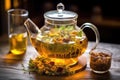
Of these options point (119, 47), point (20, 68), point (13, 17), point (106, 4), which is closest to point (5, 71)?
point (20, 68)

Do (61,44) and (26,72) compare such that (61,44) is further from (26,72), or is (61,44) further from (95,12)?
(95,12)

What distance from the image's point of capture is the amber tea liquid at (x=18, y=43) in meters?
1.38

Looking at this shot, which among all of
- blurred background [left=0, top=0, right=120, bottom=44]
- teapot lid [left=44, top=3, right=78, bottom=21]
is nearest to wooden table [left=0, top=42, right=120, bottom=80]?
teapot lid [left=44, top=3, right=78, bottom=21]

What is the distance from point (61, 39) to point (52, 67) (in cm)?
11

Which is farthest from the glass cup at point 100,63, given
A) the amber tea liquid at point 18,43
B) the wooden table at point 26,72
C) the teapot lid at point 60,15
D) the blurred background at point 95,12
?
the blurred background at point 95,12

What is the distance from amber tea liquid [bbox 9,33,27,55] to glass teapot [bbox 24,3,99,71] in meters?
0.11

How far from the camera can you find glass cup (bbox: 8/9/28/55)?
1.38 m

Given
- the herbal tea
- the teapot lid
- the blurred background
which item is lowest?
the blurred background

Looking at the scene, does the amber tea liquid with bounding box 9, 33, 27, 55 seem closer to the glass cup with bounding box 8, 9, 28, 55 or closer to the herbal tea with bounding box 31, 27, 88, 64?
the glass cup with bounding box 8, 9, 28, 55

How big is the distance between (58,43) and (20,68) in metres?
0.19

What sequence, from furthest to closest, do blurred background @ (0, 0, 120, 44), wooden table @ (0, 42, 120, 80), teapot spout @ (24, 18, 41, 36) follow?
blurred background @ (0, 0, 120, 44) → teapot spout @ (24, 18, 41, 36) → wooden table @ (0, 42, 120, 80)

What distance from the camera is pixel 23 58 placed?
53.0 inches

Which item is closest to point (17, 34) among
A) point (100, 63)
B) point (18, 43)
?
point (18, 43)

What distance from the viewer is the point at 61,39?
1.21 metres
